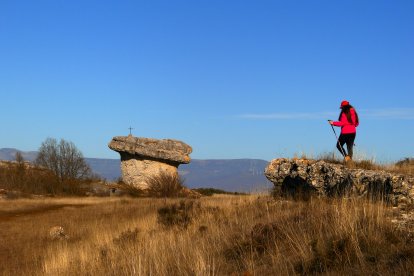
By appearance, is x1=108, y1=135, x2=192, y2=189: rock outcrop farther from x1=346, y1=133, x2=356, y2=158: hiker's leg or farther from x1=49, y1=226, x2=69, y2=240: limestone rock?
x1=346, y1=133, x2=356, y2=158: hiker's leg

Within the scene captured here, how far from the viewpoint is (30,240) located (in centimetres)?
1442

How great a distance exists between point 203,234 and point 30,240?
6.98 meters

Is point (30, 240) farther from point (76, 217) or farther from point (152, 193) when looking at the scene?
point (152, 193)

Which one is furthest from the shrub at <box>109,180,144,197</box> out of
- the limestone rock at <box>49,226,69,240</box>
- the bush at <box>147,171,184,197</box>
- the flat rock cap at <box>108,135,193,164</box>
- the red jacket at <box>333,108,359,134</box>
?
the red jacket at <box>333,108,359,134</box>

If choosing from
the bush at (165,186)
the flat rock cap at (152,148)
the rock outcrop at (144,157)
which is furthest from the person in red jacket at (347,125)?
the flat rock cap at (152,148)

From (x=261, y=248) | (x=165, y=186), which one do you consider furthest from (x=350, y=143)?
(x=165, y=186)

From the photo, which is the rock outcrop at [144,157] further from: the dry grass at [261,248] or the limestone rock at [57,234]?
the dry grass at [261,248]

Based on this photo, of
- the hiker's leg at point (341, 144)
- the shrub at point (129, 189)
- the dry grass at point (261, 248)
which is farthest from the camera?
the shrub at point (129, 189)

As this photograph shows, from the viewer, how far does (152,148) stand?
118ft

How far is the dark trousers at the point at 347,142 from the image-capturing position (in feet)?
41.9

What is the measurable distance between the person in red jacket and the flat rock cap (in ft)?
78.0

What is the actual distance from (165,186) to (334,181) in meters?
22.3

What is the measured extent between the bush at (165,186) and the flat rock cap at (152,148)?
2177 mm

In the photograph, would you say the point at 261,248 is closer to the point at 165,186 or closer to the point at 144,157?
the point at 165,186
